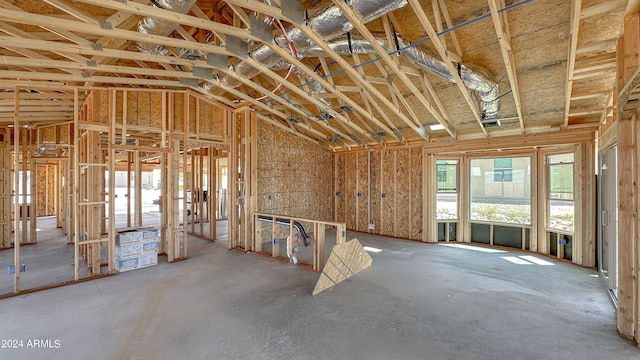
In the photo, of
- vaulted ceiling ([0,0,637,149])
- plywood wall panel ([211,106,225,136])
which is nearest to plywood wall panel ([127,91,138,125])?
vaulted ceiling ([0,0,637,149])

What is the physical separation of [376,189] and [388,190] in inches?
17.8

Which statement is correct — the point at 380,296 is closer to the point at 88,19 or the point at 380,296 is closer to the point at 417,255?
the point at 417,255

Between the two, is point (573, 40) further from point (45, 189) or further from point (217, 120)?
point (45, 189)

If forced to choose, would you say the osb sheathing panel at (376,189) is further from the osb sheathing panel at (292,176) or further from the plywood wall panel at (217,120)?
the plywood wall panel at (217,120)

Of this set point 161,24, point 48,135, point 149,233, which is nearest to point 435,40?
point 161,24

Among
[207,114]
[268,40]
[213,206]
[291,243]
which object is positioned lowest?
[291,243]

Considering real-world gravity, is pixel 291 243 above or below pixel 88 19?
below

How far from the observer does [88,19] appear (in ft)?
11.1

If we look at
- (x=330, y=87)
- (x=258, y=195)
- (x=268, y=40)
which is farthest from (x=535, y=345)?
(x=258, y=195)

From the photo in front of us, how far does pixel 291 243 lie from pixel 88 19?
4785mm

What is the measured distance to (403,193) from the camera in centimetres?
834

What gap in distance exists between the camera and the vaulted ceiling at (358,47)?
332 cm

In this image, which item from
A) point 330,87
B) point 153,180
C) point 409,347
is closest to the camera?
point 409,347

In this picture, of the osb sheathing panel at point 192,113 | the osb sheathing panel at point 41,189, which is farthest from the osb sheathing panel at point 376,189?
the osb sheathing panel at point 41,189
